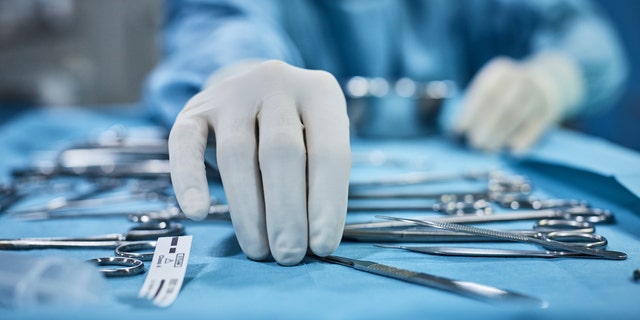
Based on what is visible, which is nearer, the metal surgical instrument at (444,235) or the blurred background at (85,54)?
the metal surgical instrument at (444,235)

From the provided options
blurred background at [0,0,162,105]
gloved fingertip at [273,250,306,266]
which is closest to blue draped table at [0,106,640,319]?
gloved fingertip at [273,250,306,266]

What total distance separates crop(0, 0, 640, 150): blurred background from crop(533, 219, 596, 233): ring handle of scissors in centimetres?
185

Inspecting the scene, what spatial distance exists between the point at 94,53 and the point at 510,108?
91.6 inches

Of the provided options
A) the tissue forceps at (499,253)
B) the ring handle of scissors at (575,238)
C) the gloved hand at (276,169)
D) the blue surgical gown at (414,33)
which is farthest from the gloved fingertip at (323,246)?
the blue surgical gown at (414,33)

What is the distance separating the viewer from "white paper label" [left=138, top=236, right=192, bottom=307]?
527mm

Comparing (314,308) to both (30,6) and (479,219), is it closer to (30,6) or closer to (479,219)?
(479,219)

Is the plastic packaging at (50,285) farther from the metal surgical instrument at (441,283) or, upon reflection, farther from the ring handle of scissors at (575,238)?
the ring handle of scissors at (575,238)

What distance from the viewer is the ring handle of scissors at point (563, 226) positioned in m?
0.73

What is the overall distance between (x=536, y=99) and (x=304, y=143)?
96cm

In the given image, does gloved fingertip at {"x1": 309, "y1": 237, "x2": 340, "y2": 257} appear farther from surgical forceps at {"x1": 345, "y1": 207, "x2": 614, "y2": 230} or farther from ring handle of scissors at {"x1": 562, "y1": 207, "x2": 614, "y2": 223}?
ring handle of scissors at {"x1": 562, "y1": 207, "x2": 614, "y2": 223}

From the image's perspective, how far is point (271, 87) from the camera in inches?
27.3

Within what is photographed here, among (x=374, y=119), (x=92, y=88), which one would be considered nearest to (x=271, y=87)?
(x=374, y=119)

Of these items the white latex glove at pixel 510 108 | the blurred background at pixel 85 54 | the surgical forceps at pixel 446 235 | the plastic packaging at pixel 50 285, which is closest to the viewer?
the plastic packaging at pixel 50 285

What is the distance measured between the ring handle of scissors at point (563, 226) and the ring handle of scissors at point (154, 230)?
45 centimetres
